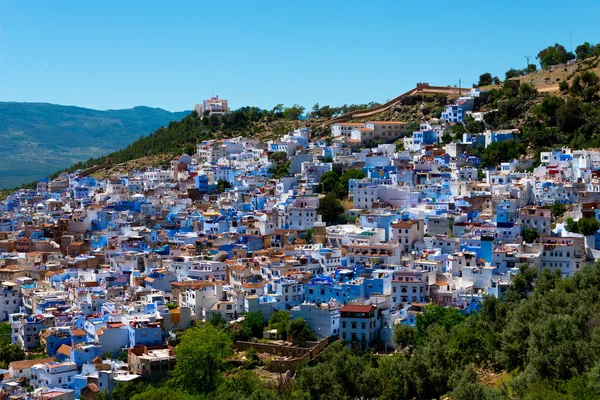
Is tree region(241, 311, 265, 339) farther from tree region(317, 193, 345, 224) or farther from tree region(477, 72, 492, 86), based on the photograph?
tree region(477, 72, 492, 86)

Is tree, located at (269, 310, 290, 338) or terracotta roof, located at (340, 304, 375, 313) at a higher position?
terracotta roof, located at (340, 304, 375, 313)

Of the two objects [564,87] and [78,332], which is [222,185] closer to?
[564,87]

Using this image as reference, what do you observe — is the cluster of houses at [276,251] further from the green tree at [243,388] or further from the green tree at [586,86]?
the green tree at [586,86]

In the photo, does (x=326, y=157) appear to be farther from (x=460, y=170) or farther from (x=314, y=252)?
(x=314, y=252)

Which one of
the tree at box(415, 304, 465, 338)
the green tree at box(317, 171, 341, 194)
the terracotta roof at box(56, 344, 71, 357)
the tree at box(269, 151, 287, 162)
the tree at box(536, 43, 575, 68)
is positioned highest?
the tree at box(536, 43, 575, 68)

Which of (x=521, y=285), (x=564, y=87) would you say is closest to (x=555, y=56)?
(x=564, y=87)

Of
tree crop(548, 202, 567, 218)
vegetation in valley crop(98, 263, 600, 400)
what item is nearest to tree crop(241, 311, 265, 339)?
vegetation in valley crop(98, 263, 600, 400)

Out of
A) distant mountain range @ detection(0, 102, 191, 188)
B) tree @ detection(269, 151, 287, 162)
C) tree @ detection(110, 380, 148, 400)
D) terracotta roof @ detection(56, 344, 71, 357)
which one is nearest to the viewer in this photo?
tree @ detection(110, 380, 148, 400)

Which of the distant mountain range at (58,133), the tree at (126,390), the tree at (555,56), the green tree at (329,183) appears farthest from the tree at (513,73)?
the distant mountain range at (58,133)
